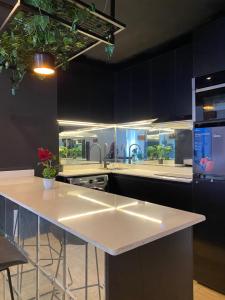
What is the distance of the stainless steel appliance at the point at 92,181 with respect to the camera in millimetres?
3508

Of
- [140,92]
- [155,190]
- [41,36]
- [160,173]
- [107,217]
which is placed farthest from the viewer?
[140,92]

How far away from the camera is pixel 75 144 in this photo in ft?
14.2

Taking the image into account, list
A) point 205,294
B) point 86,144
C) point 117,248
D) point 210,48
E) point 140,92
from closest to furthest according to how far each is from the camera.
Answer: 1. point 117,248
2. point 205,294
3. point 210,48
4. point 140,92
5. point 86,144

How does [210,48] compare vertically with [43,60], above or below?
above

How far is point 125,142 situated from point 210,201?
2.51m

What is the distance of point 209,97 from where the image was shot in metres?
2.35

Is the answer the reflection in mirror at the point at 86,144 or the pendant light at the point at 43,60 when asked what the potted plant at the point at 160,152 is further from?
the pendant light at the point at 43,60

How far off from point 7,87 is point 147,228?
8.93 ft

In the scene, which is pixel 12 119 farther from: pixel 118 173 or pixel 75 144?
pixel 118 173

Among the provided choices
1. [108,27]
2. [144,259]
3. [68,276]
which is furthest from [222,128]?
[68,276]

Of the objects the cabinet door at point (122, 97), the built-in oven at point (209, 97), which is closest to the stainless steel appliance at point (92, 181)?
the cabinet door at point (122, 97)

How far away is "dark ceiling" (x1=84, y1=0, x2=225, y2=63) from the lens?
2486 mm

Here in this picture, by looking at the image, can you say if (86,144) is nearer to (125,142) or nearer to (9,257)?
(125,142)

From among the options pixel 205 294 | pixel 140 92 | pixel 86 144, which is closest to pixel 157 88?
pixel 140 92
